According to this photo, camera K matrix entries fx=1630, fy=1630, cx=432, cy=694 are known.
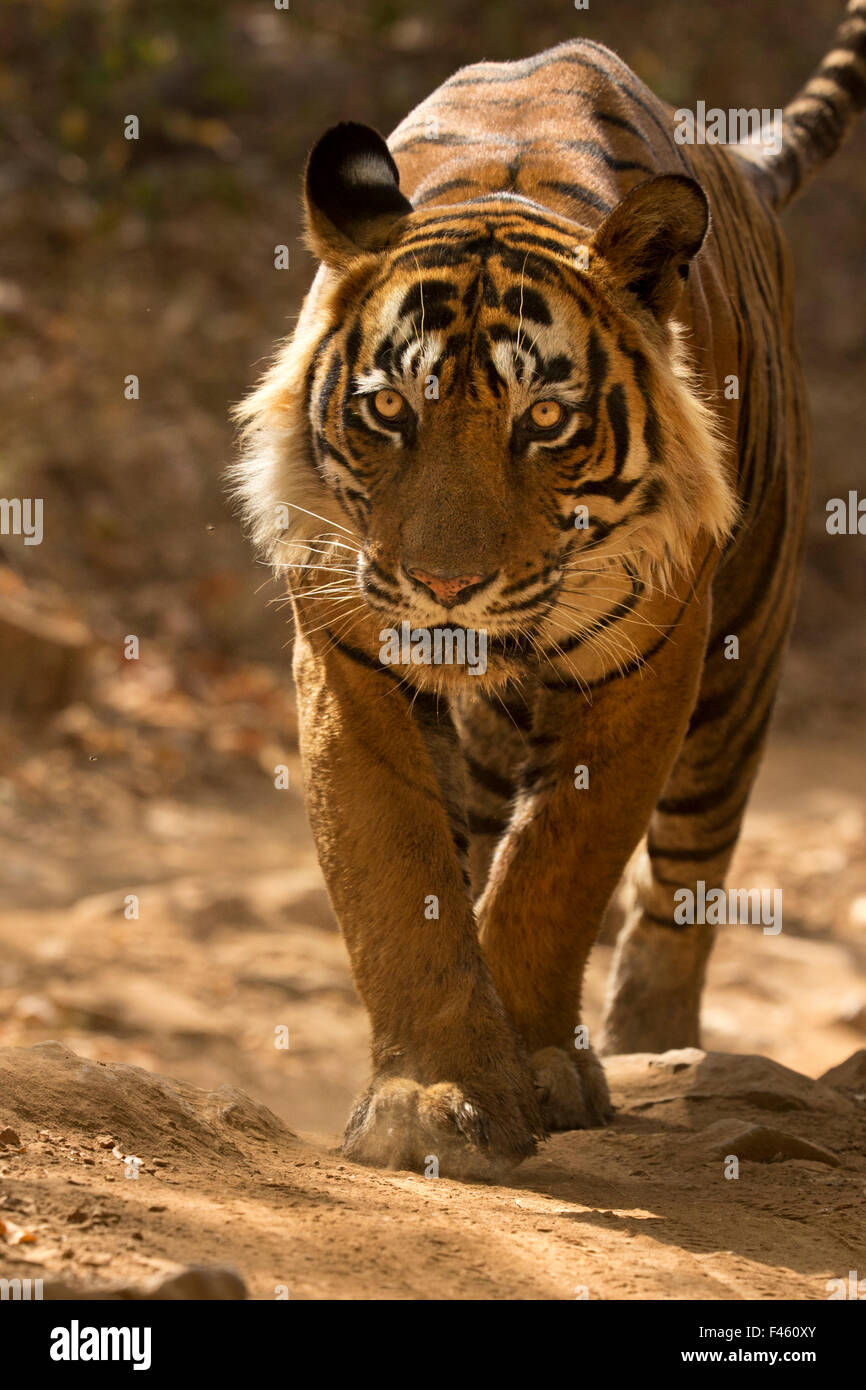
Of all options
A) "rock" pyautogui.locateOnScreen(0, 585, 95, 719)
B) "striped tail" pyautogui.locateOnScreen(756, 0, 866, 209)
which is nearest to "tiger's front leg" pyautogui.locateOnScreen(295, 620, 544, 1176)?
"striped tail" pyautogui.locateOnScreen(756, 0, 866, 209)

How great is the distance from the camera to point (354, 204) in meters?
3.47

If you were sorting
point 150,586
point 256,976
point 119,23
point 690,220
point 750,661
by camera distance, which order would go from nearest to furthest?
1. point 690,220
2. point 750,661
3. point 256,976
4. point 150,586
5. point 119,23

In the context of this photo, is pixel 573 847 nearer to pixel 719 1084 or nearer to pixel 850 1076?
pixel 719 1084

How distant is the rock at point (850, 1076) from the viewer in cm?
424

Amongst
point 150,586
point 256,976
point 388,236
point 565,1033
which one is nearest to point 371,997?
point 565,1033

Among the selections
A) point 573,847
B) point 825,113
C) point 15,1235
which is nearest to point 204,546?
point 825,113

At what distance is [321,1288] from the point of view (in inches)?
87.1

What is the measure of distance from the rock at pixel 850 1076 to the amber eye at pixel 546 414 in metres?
1.99

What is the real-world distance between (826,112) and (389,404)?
10.3ft

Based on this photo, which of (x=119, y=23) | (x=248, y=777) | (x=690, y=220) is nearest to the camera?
(x=690, y=220)

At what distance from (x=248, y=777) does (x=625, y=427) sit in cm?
587

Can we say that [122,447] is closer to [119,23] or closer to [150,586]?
[150,586]

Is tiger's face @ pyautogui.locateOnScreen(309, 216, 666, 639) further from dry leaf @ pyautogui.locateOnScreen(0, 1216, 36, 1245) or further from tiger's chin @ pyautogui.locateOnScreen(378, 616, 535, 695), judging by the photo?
dry leaf @ pyautogui.locateOnScreen(0, 1216, 36, 1245)

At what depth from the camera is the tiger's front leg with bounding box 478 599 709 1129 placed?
349 centimetres
